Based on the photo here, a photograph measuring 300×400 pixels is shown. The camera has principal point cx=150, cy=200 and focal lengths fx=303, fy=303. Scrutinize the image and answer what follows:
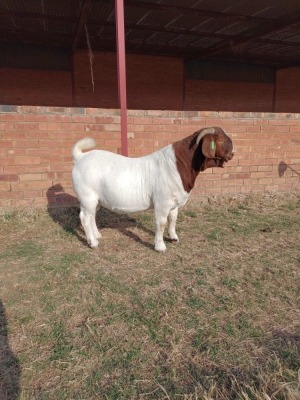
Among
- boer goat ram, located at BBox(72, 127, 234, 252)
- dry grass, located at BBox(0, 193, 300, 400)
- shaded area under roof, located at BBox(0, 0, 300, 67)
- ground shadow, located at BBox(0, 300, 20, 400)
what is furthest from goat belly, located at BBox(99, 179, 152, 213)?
shaded area under roof, located at BBox(0, 0, 300, 67)

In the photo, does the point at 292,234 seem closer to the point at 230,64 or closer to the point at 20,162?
the point at 20,162

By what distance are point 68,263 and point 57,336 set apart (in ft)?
4.31

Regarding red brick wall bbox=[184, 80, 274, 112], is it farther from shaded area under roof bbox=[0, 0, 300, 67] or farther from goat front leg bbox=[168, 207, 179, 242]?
goat front leg bbox=[168, 207, 179, 242]

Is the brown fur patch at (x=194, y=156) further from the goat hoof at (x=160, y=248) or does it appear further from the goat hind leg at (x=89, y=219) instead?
the goat hind leg at (x=89, y=219)

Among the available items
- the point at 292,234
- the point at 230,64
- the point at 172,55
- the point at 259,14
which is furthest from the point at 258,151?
the point at 230,64

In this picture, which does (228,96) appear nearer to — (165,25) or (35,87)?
(165,25)

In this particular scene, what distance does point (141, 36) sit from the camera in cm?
986

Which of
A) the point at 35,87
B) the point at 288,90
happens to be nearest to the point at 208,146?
the point at 35,87

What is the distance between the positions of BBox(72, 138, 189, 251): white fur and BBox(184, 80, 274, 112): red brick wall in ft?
32.4

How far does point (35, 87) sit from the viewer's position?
10844 millimetres

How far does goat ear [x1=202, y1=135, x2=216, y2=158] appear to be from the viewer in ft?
11.2

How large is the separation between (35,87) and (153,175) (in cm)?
906

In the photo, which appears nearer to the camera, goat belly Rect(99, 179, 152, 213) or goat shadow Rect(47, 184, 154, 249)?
goat belly Rect(99, 179, 152, 213)

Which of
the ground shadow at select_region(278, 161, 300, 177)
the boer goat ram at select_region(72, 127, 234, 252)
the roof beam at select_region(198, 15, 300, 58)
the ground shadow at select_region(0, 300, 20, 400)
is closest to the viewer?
the ground shadow at select_region(0, 300, 20, 400)
